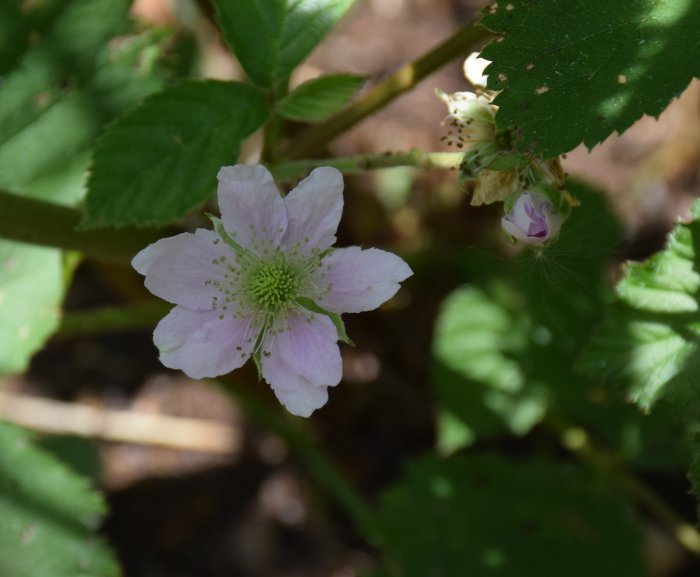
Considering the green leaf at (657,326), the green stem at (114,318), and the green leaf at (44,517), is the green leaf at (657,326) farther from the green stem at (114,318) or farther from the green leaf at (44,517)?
the green stem at (114,318)

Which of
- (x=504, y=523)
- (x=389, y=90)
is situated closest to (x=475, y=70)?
(x=389, y=90)

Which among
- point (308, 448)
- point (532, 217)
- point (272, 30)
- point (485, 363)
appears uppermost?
point (272, 30)

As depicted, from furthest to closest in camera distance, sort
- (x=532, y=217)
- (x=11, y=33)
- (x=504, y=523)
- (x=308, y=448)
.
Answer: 1. (x=308, y=448)
2. (x=504, y=523)
3. (x=11, y=33)
4. (x=532, y=217)

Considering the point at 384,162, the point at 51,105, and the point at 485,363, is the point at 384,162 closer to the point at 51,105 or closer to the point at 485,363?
the point at 51,105

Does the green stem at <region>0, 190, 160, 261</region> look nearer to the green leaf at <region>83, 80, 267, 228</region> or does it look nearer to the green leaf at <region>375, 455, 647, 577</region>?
the green leaf at <region>83, 80, 267, 228</region>

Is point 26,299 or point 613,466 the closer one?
point 26,299

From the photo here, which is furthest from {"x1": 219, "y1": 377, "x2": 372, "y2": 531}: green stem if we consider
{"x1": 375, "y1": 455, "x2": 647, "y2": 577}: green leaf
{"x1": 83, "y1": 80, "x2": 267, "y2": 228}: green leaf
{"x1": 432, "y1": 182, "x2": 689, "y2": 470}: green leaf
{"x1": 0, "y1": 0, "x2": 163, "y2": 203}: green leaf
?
{"x1": 83, "y1": 80, "x2": 267, "y2": 228}: green leaf
